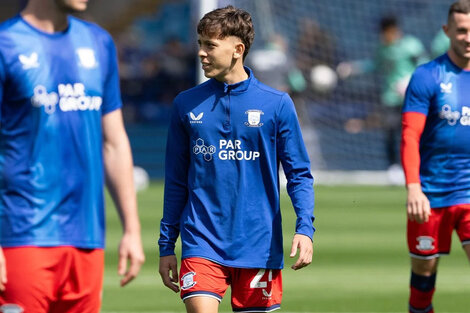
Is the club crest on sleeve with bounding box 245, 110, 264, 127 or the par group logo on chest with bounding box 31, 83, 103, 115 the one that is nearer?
the par group logo on chest with bounding box 31, 83, 103, 115

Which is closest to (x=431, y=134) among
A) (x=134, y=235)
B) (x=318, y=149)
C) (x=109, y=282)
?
(x=134, y=235)

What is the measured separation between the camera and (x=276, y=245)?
17.9ft

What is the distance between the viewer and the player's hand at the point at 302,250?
5156 millimetres

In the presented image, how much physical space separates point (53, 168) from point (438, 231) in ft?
11.0

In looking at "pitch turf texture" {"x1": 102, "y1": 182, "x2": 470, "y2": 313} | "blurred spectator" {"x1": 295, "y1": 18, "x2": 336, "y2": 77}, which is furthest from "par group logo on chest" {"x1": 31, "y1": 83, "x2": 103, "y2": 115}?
"blurred spectator" {"x1": 295, "y1": 18, "x2": 336, "y2": 77}

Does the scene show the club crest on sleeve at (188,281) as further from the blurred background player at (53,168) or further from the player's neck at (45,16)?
the player's neck at (45,16)

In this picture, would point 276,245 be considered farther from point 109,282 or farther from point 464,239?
point 109,282

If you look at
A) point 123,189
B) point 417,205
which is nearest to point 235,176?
point 123,189

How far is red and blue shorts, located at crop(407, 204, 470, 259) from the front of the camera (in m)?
6.96

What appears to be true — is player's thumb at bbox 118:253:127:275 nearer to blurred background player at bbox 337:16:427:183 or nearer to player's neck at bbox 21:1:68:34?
player's neck at bbox 21:1:68:34

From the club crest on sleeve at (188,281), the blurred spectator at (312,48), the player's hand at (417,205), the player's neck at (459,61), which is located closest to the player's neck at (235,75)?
the club crest on sleeve at (188,281)

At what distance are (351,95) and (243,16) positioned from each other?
1825 cm

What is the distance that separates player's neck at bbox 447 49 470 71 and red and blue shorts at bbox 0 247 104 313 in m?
3.30

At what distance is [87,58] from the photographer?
440 centimetres
